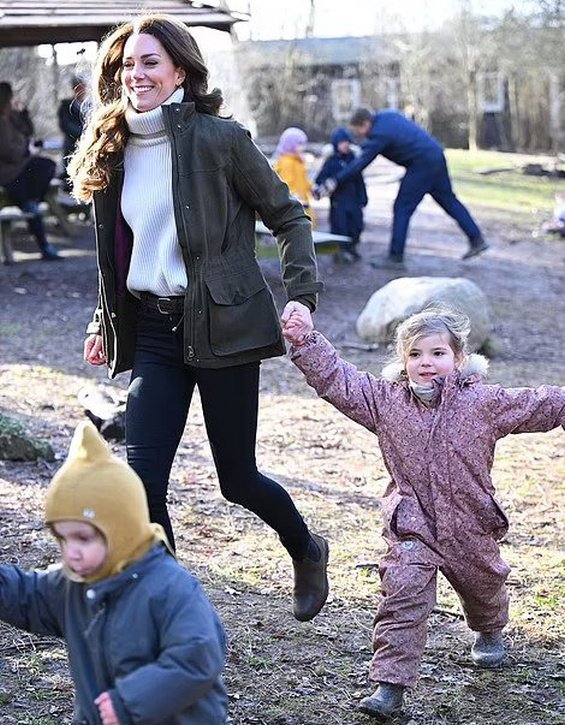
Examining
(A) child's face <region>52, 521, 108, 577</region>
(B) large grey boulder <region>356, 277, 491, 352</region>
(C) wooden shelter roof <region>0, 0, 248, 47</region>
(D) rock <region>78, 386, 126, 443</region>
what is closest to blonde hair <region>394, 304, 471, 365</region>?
(A) child's face <region>52, 521, 108, 577</region>

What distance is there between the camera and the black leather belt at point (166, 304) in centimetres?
392

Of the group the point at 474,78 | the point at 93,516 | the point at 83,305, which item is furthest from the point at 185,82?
the point at 474,78

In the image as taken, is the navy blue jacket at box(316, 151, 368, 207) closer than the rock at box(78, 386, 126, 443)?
No

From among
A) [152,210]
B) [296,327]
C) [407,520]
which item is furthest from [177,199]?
[407,520]

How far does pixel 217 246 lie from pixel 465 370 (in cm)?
87

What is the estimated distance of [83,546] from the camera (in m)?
2.49

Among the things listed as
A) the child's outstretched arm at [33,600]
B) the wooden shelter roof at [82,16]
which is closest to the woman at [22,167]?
the wooden shelter roof at [82,16]

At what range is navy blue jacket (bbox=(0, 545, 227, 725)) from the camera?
2404 millimetres

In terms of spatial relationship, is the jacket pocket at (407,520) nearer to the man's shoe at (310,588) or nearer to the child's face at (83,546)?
the man's shoe at (310,588)

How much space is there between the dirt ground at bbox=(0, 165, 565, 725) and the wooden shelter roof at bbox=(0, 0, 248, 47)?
2.57m

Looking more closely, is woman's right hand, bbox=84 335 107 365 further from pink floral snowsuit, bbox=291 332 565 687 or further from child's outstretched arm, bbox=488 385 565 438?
child's outstretched arm, bbox=488 385 565 438

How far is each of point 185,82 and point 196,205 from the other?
43 cm

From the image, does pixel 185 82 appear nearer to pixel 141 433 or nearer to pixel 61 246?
pixel 141 433

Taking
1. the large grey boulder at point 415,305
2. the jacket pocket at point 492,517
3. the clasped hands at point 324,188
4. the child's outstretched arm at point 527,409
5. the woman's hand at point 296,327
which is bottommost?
the large grey boulder at point 415,305
